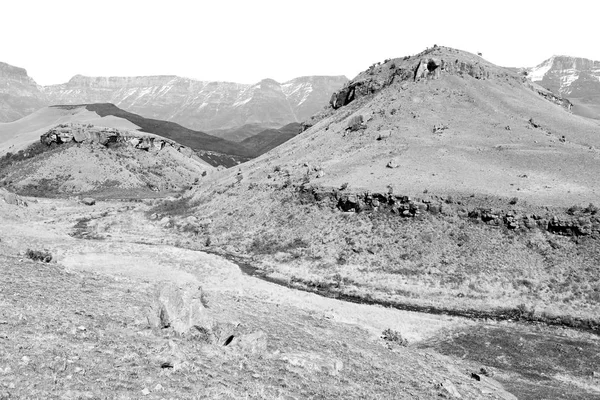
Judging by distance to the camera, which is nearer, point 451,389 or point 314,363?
point 314,363

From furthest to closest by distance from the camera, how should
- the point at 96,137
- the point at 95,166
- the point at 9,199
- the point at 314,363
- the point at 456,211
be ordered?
1. the point at 96,137
2. the point at 95,166
3. the point at 9,199
4. the point at 456,211
5. the point at 314,363

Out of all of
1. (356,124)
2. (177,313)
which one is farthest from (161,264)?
(356,124)

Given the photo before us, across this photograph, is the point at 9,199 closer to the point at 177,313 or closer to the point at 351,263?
the point at 351,263

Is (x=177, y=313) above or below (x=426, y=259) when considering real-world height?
above

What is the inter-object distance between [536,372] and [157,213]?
54.8 m

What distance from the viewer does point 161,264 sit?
40062 mm

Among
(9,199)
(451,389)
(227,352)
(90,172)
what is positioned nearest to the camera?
(227,352)

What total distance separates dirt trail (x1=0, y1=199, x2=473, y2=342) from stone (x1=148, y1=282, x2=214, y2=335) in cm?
1220

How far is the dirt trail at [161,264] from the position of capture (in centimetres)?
3020

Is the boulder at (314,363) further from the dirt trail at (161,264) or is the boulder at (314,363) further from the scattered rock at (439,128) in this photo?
the scattered rock at (439,128)

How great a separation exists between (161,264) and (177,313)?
25.8 metres

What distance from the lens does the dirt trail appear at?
30.2 meters

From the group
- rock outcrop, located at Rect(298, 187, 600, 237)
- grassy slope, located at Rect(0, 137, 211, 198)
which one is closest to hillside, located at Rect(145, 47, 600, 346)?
rock outcrop, located at Rect(298, 187, 600, 237)

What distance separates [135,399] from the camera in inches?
405
